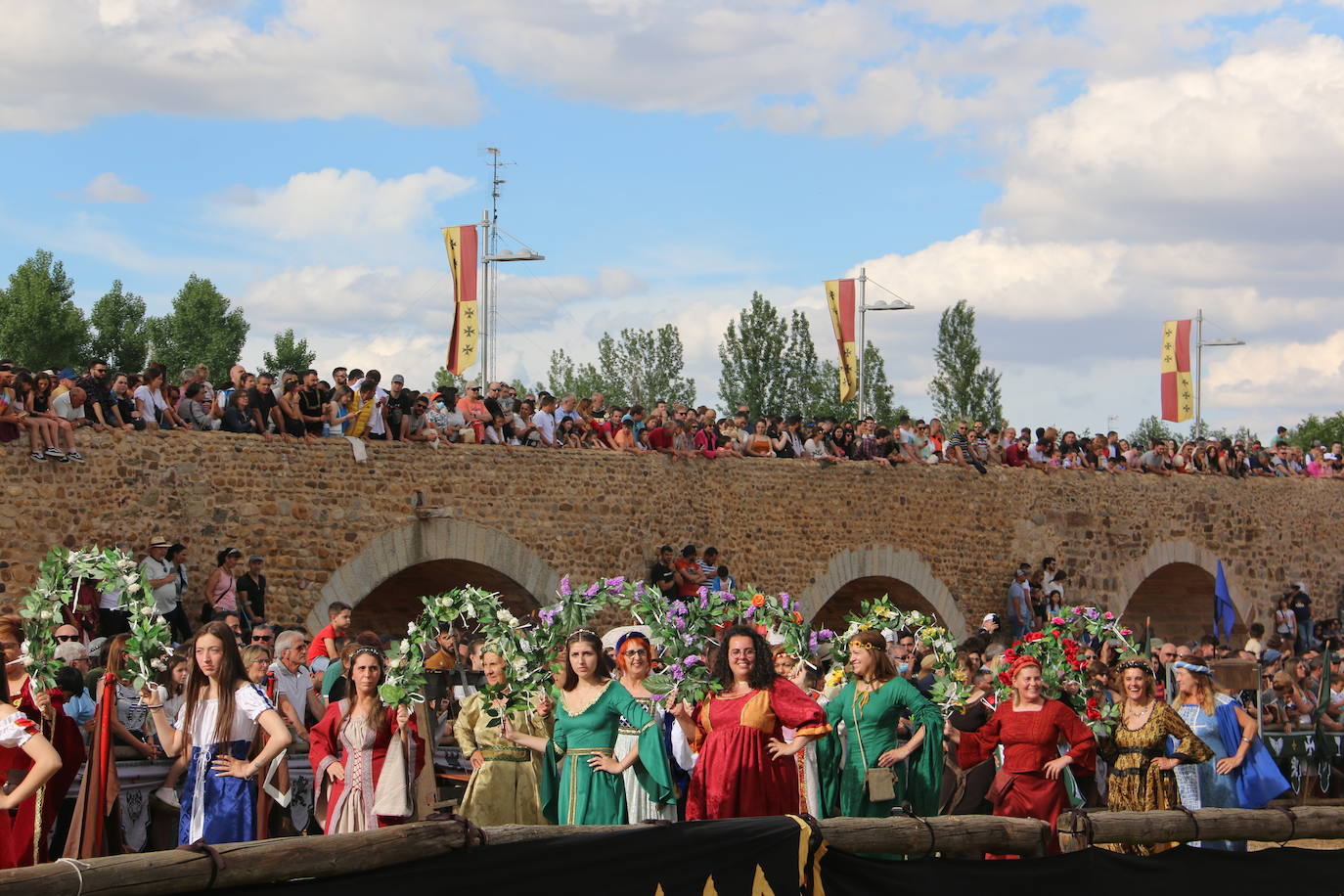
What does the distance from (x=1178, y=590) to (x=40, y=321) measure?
2822 centimetres

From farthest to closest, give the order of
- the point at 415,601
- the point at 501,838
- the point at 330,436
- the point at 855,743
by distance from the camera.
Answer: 1. the point at 415,601
2. the point at 330,436
3. the point at 855,743
4. the point at 501,838

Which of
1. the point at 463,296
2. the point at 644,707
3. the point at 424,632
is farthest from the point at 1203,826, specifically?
the point at 463,296

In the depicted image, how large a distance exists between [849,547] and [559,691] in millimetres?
14123

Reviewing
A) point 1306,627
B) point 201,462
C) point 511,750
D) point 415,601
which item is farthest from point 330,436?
point 1306,627

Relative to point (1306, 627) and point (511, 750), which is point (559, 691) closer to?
point (511, 750)

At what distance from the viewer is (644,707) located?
23.7 ft

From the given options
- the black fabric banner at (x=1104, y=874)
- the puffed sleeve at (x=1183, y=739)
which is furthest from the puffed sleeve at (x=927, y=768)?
the black fabric banner at (x=1104, y=874)

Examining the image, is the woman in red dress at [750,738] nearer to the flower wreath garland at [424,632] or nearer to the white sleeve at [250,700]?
the flower wreath garland at [424,632]

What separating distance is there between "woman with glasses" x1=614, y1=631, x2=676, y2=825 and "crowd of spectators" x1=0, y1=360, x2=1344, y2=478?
7.58 m

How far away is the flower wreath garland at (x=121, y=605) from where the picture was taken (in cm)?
714

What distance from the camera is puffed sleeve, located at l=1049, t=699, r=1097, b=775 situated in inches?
301

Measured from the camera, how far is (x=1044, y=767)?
25.0 ft

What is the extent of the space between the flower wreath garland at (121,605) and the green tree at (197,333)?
3871 centimetres

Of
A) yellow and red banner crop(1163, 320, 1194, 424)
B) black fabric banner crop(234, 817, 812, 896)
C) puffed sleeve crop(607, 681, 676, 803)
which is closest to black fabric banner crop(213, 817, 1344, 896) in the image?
black fabric banner crop(234, 817, 812, 896)
